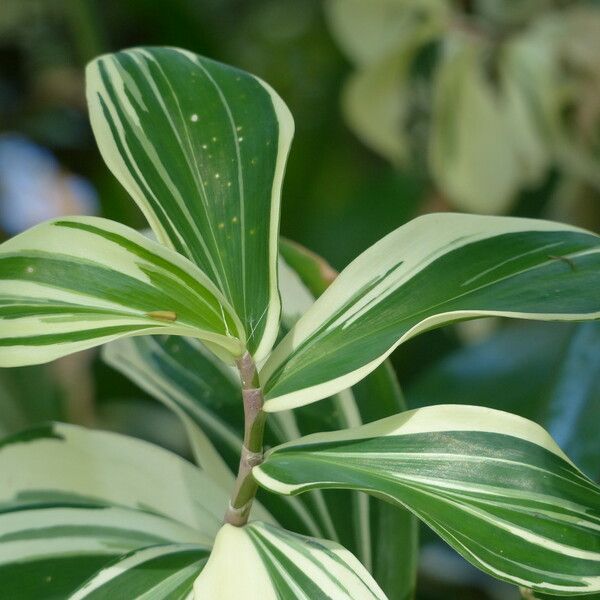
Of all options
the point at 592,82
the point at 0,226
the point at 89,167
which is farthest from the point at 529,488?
the point at 89,167

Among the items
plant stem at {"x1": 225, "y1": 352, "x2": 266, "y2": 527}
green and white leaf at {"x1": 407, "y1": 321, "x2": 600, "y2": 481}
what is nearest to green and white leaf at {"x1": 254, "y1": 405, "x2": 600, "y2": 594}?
plant stem at {"x1": 225, "y1": 352, "x2": 266, "y2": 527}

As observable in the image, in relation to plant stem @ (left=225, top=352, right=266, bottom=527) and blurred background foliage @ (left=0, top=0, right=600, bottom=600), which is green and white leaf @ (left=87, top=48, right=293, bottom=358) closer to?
plant stem @ (left=225, top=352, right=266, bottom=527)

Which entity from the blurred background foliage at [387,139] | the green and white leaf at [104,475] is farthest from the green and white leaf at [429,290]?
the blurred background foliage at [387,139]

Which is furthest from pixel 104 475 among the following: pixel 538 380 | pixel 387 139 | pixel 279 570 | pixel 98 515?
pixel 387 139

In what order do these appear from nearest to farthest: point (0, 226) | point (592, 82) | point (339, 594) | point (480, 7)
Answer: point (339, 594)
point (592, 82)
point (480, 7)
point (0, 226)

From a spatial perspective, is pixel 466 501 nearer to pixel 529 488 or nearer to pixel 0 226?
pixel 529 488
